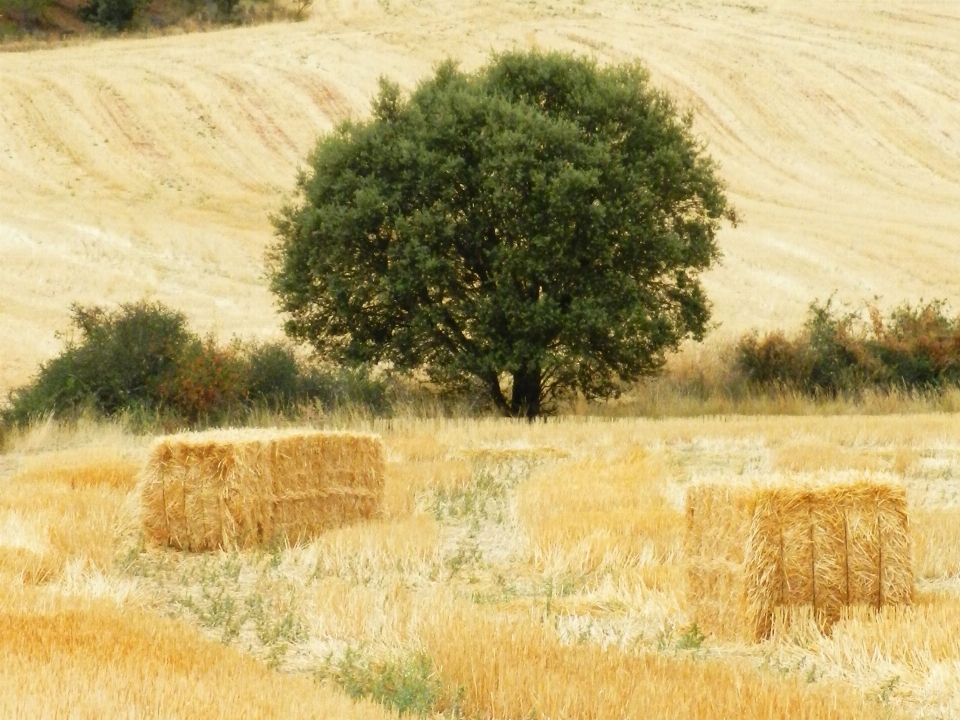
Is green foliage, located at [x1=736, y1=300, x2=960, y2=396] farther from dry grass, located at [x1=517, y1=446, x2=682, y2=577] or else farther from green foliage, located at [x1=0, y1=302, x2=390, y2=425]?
dry grass, located at [x1=517, y1=446, x2=682, y2=577]

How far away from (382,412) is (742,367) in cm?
764

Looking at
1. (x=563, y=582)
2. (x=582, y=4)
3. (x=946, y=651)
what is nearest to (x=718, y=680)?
(x=946, y=651)

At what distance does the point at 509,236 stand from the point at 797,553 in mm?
16310

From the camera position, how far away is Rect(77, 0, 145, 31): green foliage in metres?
69.8

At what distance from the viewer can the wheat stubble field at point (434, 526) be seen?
644cm

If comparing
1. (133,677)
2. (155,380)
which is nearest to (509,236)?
(155,380)

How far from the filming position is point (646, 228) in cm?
2378

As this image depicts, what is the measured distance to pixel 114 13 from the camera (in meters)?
70.2

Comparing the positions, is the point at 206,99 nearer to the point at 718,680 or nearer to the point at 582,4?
the point at 582,4

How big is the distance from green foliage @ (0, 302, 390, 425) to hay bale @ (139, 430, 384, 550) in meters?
8.63

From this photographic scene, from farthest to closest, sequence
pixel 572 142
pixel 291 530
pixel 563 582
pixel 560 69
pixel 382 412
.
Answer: pixel 560 69
pixel 572 142
pixel 382 412
pixel 291 530
pixel 563 582

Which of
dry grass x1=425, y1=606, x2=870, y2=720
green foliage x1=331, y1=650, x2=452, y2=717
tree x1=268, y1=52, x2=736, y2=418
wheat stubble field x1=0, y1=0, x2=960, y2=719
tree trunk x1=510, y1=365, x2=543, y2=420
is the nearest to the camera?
dry grass x1=425, y1=606, x2=870, y2=720

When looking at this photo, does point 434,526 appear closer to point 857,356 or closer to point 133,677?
point 133,677

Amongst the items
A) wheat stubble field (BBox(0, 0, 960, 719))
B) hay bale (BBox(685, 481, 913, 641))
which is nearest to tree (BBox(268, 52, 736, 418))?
wheat stubble field (BBox(0, 0, 960, 719))
